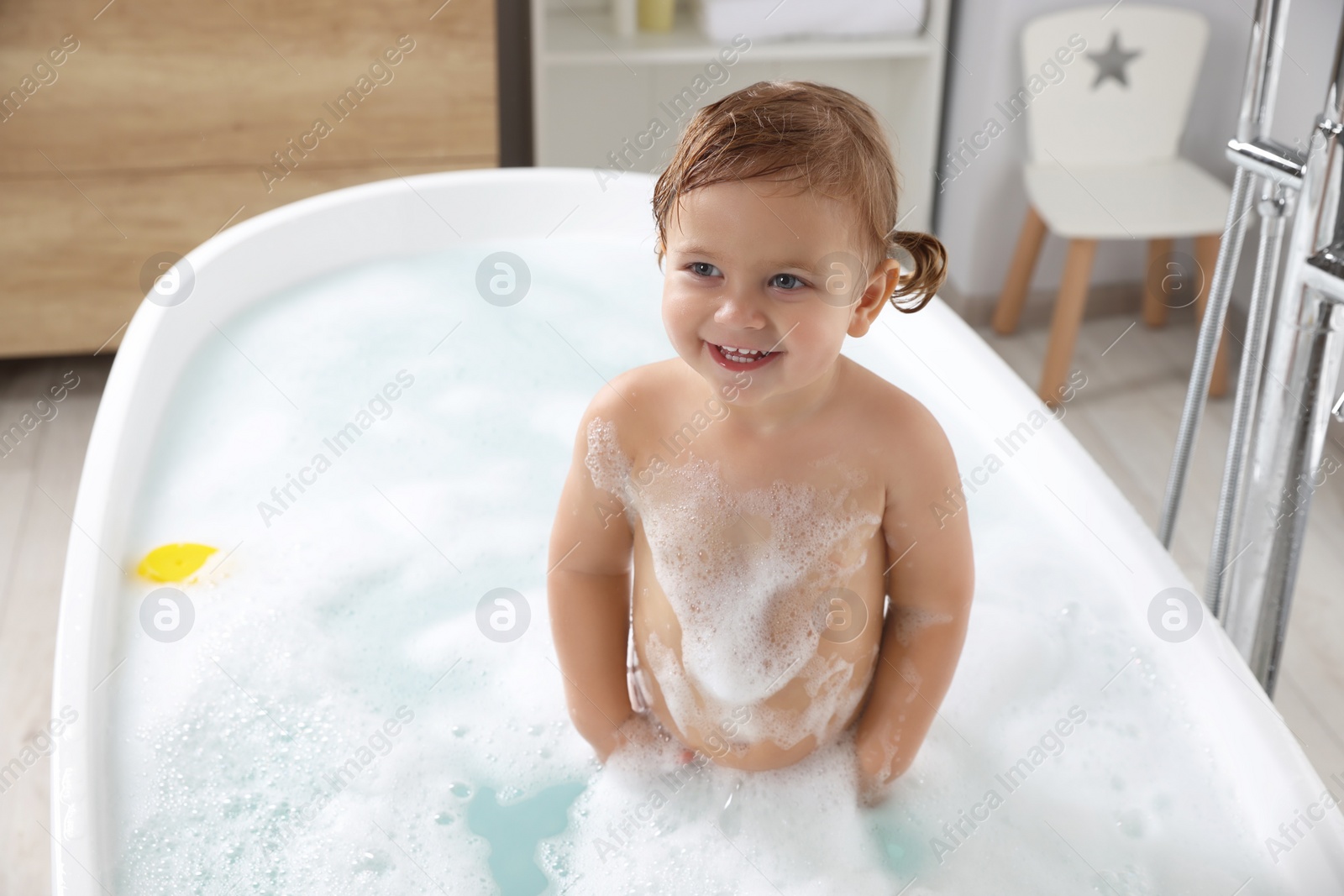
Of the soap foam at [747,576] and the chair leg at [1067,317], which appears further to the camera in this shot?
the chair leg at [1067,317]

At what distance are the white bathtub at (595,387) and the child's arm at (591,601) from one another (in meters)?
0.29

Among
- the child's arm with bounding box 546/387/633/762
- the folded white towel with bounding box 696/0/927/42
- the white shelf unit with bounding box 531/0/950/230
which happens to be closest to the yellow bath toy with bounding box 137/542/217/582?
the child's arm with bounding box 546/387/633/762

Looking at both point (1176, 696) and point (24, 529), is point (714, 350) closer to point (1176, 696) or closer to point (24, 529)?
point (1176, 696)

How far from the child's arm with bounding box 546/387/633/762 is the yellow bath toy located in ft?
1.32

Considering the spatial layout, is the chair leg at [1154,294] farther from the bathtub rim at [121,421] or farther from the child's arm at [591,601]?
the child's arm at [591,601]

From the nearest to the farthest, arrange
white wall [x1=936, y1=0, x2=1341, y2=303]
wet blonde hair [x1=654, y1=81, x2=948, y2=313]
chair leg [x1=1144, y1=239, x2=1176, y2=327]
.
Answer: wet blonde hair [x1=654, y1=81, x2=948, y2=313]
white wall [x1=936, y1=0, x2=1341, y2=303]
chair leg [x1=1144, y1=239, x2=1176, y2=327]

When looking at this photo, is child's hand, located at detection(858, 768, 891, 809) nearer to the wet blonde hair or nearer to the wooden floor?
the wet blonde hair

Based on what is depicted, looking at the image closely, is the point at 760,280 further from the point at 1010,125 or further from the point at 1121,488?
the point at 1010,125

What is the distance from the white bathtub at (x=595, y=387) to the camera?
91 centimetres

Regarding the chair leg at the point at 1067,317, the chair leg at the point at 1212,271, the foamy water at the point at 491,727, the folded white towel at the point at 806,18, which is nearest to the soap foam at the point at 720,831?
the foamy water at the point at 491,727

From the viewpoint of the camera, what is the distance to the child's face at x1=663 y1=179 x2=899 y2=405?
0.81 metres

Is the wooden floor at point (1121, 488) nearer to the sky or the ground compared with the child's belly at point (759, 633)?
nearer to the ground

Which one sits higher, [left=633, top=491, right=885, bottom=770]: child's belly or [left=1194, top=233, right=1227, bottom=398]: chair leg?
[left=633, top=491, right=885, bottom=770]: child's belly

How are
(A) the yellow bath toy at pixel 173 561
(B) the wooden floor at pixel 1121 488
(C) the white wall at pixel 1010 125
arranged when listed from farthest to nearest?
(C) the white wall at pixel 1010 125 < (B) the wooden floor at pixel 1121 488 < (A) the yellow bath toy at pixel 173 561
